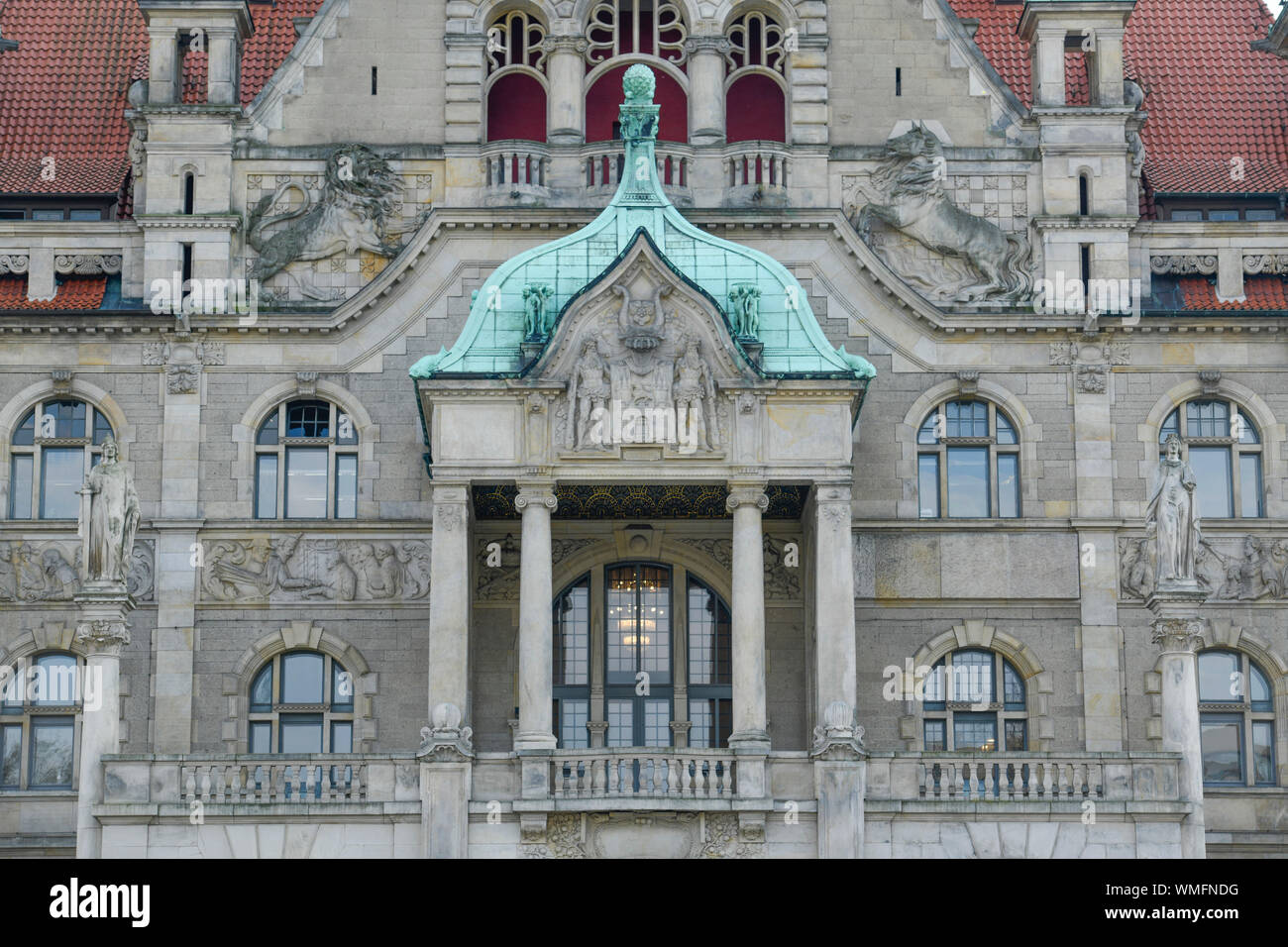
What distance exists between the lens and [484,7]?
45.0 metres

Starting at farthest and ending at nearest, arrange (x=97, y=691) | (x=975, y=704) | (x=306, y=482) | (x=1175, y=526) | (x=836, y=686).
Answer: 1. (x=306, y=482)
2. (x=975, y=704)
3. (x=836, y=686)
4. (x=1175, y=526)
5. (x=97, y=691)

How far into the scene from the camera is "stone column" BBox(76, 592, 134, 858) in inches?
1485

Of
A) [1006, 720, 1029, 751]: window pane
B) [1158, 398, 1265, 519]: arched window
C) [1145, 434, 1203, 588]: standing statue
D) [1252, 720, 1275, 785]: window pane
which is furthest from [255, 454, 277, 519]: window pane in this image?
[1252, 720, 1275, 785]: window pane

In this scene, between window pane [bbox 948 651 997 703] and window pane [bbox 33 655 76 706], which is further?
window pane [bbox 33 655 76 706]

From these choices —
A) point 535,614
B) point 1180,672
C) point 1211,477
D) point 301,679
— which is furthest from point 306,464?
point 1211,477

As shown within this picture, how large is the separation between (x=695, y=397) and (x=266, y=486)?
300 inches

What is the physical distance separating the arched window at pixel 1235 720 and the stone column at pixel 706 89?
11.0 metres

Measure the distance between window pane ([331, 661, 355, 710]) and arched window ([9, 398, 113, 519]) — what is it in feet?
15.7

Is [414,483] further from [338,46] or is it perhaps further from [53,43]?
[53,43]

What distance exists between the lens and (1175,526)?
3888cm

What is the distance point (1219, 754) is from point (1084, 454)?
16.2 ft

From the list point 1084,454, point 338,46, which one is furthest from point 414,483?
point 1084,454

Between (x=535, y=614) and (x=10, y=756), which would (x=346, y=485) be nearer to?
(x=535, y=614)

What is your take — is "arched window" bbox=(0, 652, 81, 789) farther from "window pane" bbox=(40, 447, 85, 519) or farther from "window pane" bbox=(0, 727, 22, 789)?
"window pane" bbox=(40, 447, 85, 519)
